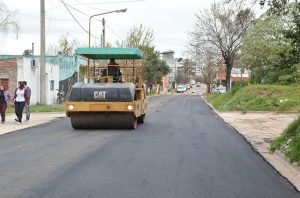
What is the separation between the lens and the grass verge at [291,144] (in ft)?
37.6

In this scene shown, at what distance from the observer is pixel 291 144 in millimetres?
12477

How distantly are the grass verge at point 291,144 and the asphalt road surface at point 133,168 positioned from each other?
60 cm

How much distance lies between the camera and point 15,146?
13703 millimetres

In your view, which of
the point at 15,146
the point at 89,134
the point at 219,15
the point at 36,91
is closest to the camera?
the point at 15,146

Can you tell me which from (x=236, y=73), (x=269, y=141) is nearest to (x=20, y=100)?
(x=269, y=141)

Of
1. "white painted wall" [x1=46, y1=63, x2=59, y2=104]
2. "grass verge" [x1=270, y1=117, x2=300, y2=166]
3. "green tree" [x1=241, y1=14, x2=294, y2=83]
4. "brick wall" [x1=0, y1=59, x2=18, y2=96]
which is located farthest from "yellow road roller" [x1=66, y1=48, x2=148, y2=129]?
"green tree" [x1=241, y1=14, x2=294, y2=83]

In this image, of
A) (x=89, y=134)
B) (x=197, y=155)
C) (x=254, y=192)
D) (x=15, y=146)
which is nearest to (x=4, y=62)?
(x=89, y=134)

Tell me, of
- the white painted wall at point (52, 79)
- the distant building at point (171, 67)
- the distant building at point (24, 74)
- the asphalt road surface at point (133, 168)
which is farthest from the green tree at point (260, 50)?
the distant building at point (171, 67)

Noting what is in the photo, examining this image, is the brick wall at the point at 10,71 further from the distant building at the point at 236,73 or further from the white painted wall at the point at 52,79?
the distant building at the point at 236,73

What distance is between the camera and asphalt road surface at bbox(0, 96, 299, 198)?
8125 millimetres

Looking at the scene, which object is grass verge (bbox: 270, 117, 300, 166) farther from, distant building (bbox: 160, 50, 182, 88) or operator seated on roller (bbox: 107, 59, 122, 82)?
distant building (bbox: 160, 50, 182, 88)

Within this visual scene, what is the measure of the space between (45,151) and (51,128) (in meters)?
7.02

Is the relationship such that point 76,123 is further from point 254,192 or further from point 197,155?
point 254,192

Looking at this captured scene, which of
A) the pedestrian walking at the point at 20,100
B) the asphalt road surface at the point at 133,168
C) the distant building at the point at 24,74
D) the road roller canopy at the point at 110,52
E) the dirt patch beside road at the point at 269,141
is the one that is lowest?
the dirt patch beside road at the point at 269,141
